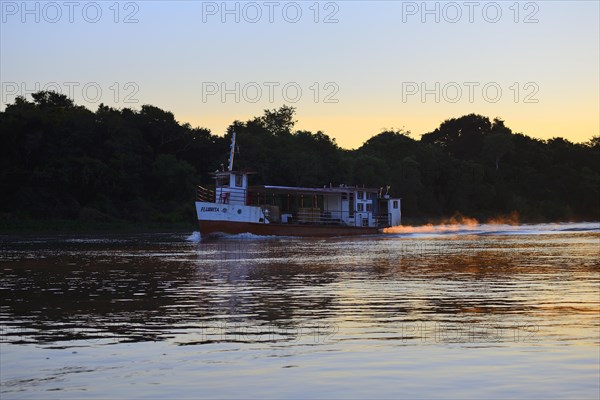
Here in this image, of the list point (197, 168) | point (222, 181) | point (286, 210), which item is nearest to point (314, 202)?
point (286, 210)

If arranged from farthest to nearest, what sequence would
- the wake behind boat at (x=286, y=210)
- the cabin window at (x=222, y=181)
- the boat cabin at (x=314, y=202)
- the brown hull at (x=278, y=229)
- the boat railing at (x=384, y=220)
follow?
the boat railing at (x=384, y=220)
the cabin window at (x=222, y=181)
the boat cabin at (x=314, y=202)
the wake behind boat at (x=286, y=210)
the brown hull at (x=278, y=229)

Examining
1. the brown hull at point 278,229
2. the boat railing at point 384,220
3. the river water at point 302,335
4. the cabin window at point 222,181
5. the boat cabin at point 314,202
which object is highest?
the cabin window at point 222,181

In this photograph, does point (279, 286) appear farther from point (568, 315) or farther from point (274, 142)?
point (274, 142)

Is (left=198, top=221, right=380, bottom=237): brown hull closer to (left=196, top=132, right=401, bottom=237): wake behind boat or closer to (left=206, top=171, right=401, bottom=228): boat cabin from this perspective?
(left=196, top=132, right=401, bottom=237): wake behind boat

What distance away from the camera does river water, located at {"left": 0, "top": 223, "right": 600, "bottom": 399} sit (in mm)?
11242

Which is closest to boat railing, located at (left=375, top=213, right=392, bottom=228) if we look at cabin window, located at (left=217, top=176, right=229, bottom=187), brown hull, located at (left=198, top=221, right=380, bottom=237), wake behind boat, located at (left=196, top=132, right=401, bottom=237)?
wake behind boat, located at (left=196, top=132, right=401, bottom=237)

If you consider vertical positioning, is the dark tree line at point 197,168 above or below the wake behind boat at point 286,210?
above

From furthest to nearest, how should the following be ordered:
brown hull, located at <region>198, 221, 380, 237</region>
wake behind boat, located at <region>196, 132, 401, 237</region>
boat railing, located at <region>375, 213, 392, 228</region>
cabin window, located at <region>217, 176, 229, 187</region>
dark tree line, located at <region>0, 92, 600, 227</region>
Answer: dark tree line, located at <region>0, 92, 600, 227</region>
boat railing, located at <region>375, 213, 392, 228</region>
cabin window, located at <region>217, 176, 229, 187</region>
wake behind boat, located at <region>196, 132, 401, 237</region>
brown hull, located at <region>198, 221, 380, 237</region>

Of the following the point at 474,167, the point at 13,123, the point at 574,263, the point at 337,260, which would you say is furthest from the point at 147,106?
the point at 574,263

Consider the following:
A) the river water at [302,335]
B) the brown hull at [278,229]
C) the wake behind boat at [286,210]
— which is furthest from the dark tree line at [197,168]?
the river water at [302,335]

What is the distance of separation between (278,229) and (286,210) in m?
11.8

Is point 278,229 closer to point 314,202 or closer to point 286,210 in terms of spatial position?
point 314,202

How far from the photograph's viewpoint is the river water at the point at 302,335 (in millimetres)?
11242

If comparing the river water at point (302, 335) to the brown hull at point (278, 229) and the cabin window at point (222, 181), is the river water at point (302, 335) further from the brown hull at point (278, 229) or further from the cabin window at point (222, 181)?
the cabin window at point (222, 181)
